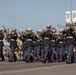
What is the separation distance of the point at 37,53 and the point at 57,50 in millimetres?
1212

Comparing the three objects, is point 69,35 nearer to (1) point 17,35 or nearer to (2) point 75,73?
(1) point 17,35

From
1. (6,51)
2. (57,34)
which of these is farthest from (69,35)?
(6,51)

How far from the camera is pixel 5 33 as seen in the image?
2331 centimetres

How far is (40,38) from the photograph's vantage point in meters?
20.9

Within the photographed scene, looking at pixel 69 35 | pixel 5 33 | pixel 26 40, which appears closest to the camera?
pixel 69 35

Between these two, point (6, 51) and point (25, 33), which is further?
point (6, 51)

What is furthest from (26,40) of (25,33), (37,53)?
(37,53)

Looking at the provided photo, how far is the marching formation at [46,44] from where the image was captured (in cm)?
1839

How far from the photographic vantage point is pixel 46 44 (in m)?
19.1

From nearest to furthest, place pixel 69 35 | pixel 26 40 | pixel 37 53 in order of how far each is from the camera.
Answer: pixel 69 35, pixel 26 40, pixel 37 53

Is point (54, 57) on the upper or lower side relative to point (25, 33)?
lower

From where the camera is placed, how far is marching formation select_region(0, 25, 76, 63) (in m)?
18.4

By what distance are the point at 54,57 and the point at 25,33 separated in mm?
2110

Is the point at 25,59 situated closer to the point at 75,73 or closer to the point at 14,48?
the point at 14,48
